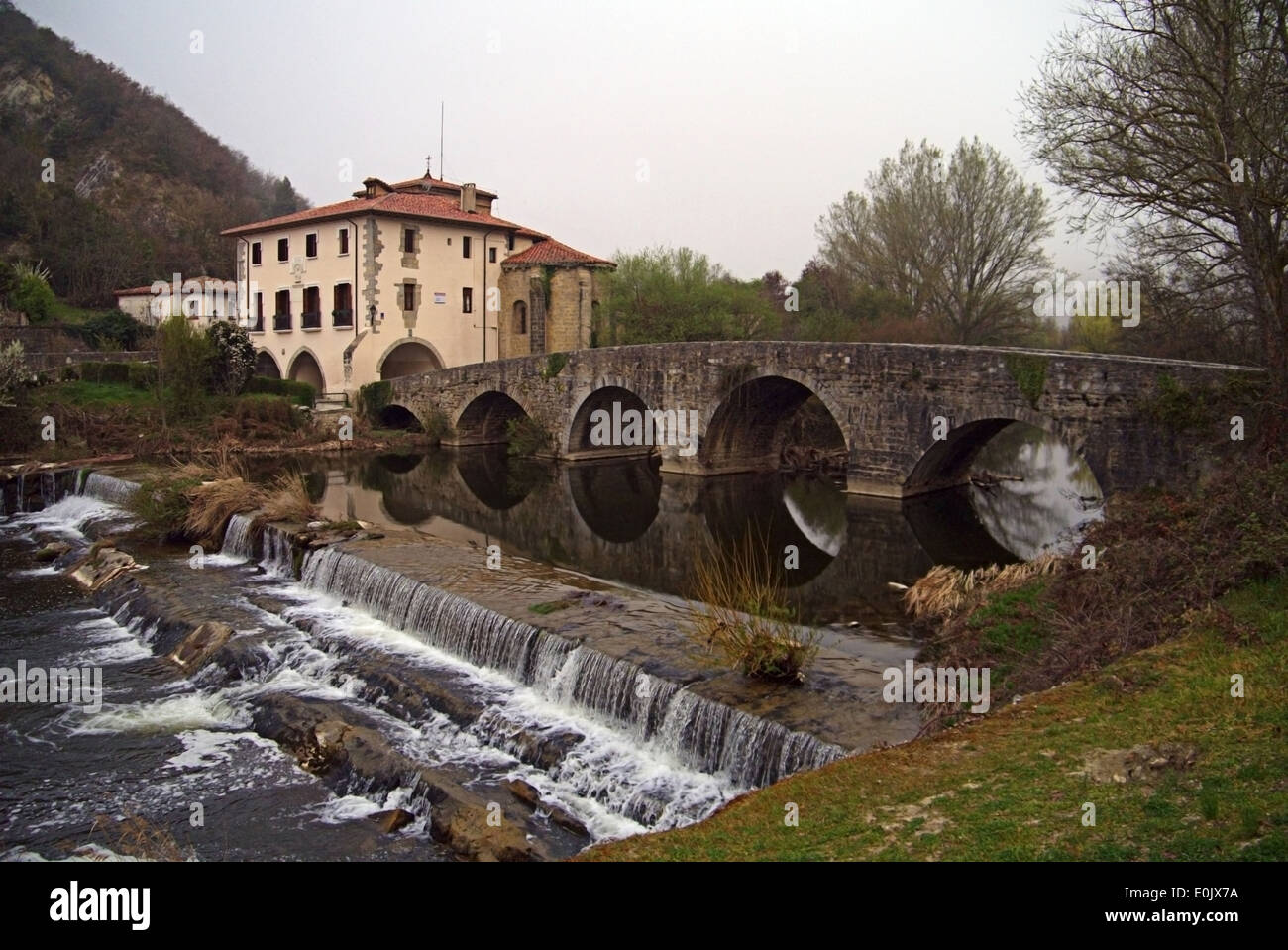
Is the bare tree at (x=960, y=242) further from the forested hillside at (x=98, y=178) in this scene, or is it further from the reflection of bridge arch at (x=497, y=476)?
Result: the forested hillside at (x=98, y=178)

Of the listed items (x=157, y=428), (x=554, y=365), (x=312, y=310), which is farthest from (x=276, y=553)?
(x=312, y=310)

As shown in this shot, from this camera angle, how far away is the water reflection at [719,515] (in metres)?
17.2

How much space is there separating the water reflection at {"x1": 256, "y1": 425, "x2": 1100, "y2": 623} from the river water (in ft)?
0.34

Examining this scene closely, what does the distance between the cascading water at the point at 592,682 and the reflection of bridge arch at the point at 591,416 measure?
48.6 ft

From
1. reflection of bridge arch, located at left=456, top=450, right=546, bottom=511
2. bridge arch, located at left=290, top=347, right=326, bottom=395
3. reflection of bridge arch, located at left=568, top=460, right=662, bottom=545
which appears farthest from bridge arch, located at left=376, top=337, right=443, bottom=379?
reflection of bridge arch, located at left=568, top=460, right=662, bottom=545

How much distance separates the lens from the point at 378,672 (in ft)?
41.3

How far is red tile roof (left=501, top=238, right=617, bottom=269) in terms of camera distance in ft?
126

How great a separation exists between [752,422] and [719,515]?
5733mm

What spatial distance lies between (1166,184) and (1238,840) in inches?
529

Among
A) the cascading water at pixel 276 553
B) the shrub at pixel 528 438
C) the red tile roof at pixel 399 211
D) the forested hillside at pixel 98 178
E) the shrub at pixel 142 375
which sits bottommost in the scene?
the cascading water at pixel 276 553

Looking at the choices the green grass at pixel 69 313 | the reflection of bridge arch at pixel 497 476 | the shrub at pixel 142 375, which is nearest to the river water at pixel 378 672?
the reflection of bridge arch at pixel 497 476

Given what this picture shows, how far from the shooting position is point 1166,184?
15.7m
